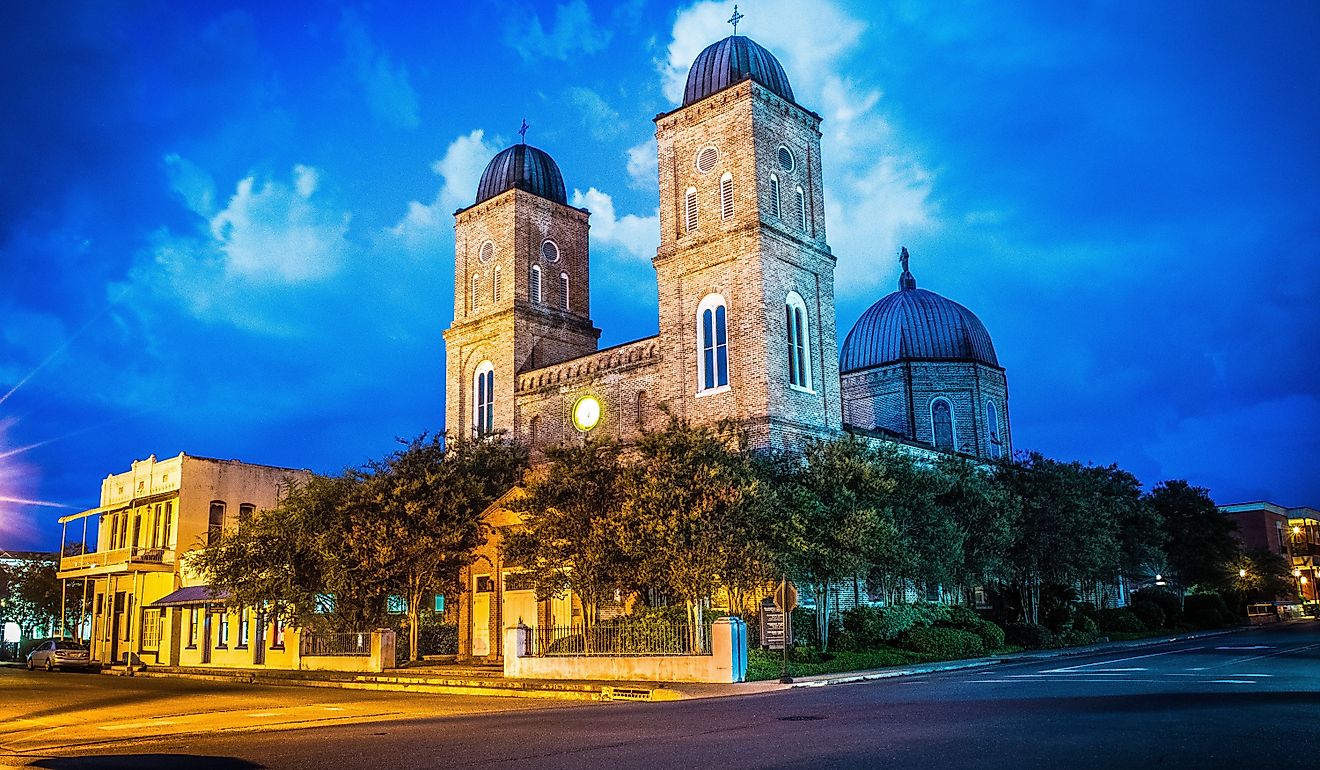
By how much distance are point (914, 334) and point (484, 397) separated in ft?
84.8

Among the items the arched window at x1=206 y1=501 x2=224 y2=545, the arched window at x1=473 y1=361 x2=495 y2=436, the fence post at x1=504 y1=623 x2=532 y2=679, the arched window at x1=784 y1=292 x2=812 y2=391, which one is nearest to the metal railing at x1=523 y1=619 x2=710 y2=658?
the fence post at x1=504 y1=623 x2=532 y2=679

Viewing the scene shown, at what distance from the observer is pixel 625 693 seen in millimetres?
22609

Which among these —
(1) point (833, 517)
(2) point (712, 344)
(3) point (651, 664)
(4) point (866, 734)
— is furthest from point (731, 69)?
(4) point (866, 734)

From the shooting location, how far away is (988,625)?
35.2 meters

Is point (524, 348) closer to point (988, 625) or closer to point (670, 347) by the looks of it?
point (670, 347)

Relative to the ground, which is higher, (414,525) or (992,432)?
(992,432)

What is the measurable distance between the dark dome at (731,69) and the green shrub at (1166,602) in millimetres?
29812

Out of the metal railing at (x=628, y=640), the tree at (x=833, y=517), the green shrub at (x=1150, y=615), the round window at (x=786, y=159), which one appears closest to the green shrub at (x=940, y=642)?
the tree at (x=833, y=517)

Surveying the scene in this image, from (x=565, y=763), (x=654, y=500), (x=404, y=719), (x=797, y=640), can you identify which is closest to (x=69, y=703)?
(x=404, y=719)

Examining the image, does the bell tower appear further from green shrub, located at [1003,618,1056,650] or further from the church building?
green shrub, located at [1003,618,1056,650]

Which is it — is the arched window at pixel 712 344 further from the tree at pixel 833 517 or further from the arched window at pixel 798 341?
the tree at pixel 833 517

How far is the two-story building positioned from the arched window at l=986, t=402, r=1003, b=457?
3694 cm

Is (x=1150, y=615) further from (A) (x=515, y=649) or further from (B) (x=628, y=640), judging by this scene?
(A) (x=515, y=649)

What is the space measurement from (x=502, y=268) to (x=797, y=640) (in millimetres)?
24887
